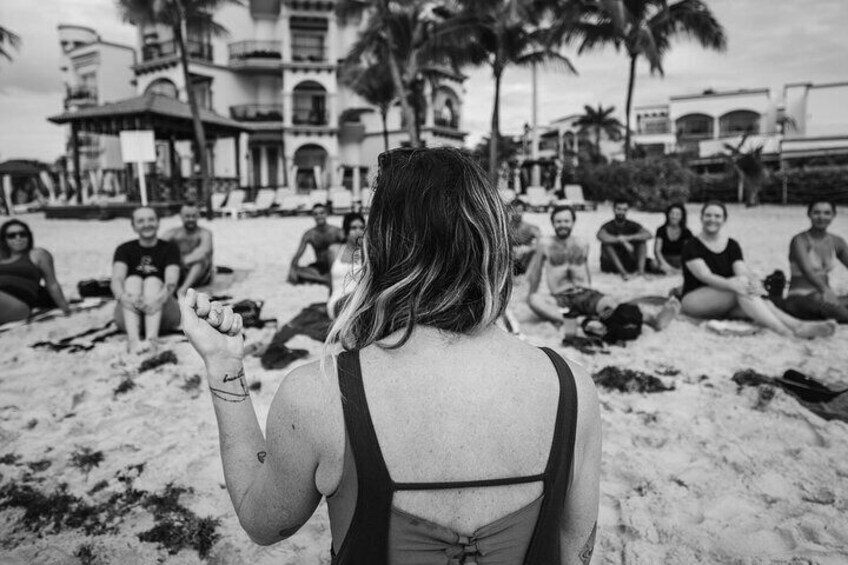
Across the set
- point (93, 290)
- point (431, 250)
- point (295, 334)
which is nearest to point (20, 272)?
point (93, 290)

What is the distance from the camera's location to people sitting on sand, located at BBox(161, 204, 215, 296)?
6538mm

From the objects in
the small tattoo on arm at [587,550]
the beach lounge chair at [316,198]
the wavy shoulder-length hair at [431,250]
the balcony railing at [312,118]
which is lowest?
the small tattoo on arm at [587,550]

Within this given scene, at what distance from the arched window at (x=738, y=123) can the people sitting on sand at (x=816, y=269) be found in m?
36.6

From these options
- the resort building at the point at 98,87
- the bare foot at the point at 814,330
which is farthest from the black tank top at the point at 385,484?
the resort building at the point at 98,87

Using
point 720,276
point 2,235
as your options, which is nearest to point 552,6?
point 720,276

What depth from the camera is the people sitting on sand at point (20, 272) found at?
529 cm

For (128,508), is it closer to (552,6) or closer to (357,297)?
(357,297)

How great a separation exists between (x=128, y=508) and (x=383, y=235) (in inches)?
83.2

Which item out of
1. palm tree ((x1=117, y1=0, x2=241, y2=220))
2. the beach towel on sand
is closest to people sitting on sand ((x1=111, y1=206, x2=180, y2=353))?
the beach towel on sand

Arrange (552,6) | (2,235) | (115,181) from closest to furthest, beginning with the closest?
1. (2,235)
2. (552,6)
3. (115,181)

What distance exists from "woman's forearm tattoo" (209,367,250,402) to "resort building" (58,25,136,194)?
36.3 meters

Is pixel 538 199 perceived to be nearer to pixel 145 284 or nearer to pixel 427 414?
pixel 145 284

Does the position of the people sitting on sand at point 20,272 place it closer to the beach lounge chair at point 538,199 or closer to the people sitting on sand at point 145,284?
the people sitting on sand at point 145,284

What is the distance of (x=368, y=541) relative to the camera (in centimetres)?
Result: 103
